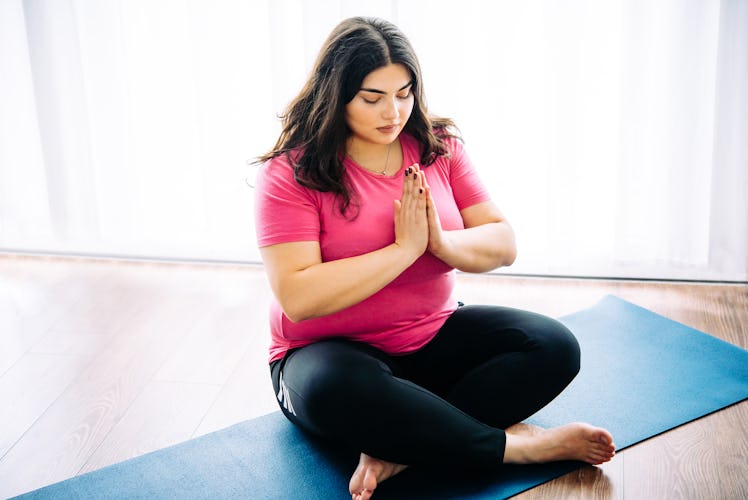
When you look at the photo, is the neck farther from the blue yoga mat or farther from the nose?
the blue yoga mat

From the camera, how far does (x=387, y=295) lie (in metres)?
1.84

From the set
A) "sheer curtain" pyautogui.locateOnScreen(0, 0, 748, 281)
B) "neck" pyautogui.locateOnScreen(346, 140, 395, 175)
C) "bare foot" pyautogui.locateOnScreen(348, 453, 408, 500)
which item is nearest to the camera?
"bare foot" pyautogui.locateOnScreen(348, 453, 408, 500)

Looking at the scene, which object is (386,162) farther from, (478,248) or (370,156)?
(478,248)

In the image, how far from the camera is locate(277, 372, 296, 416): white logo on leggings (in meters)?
1.85

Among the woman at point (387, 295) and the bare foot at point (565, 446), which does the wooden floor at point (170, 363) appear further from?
the woman at point (387, 295)

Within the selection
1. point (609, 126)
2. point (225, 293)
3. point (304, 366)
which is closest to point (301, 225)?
point (304, 366)

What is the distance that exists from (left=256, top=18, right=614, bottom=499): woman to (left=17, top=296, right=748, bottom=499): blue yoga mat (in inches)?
2.6

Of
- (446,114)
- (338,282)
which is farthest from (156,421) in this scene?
(446,114)

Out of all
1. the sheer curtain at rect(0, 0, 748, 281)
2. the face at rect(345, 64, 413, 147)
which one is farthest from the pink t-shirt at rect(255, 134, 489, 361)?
the sheer curtain at rect(0, 0, 748, 281)

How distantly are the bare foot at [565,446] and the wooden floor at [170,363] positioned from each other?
46 millimetres

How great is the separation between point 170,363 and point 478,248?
3.54 feet

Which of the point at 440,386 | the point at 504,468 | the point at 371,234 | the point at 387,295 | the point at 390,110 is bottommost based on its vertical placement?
the point at 504,468

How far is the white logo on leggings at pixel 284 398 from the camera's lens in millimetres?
1848

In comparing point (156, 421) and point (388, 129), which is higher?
point (388, 129)
